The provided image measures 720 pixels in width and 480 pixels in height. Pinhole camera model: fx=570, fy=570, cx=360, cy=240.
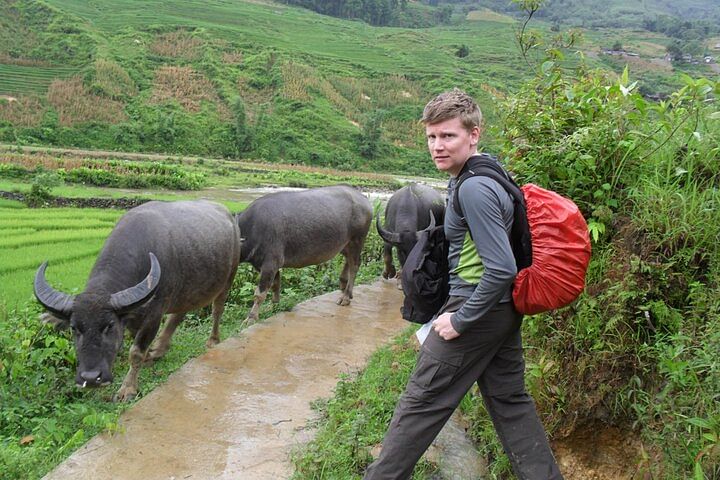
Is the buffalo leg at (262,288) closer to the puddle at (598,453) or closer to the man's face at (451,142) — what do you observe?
the puddle at (598,453)

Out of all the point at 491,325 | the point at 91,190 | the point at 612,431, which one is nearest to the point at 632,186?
the point at 612,431

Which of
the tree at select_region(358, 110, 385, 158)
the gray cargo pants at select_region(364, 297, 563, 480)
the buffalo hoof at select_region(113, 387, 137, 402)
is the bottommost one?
the tree at select_region(358, 110, 385, 158)

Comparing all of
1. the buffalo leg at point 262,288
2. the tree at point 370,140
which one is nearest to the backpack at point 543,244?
the buffalo leg at point 262,288

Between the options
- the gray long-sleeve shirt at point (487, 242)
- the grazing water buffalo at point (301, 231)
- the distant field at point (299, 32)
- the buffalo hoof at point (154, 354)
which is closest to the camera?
the gray long-sleeve shirt at point (487, 242)

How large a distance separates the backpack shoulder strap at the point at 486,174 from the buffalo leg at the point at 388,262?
19.3 feet

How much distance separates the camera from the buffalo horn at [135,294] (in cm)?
375

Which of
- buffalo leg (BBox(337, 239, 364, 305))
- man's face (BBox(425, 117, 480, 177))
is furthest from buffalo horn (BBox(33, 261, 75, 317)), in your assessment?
buffalo leg (BBox(337, 239, 364, 305))

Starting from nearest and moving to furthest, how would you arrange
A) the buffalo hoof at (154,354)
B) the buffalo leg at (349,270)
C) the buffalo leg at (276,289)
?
the buffalo hoof at (154,354)
the buffalo leg at (276,289)
the buffalo leg at (349,270)

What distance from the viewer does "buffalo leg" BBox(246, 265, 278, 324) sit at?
20.3ft

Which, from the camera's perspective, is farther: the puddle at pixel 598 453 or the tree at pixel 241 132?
the tree at pixel 241 132

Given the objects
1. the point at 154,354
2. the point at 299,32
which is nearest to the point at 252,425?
the point at 154,354

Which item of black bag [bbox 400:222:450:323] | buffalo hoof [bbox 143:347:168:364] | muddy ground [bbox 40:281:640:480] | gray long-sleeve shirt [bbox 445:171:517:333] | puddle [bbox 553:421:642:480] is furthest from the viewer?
buffalo hoof [bbox 143:347:168:364]

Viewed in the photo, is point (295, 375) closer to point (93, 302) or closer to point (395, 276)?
point (93, 302)

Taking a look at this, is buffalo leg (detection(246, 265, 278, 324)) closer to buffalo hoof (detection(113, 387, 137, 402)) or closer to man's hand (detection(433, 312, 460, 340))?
buffalo hoof (detection(113, 387, 137, 402))
